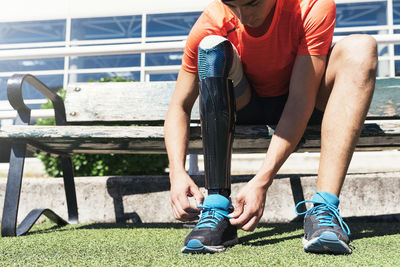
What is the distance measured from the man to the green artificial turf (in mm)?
71

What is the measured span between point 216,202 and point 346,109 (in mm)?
496

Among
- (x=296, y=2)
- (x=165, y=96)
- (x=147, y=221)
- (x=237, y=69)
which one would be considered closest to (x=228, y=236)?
(x=237, y=69)

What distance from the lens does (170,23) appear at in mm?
10438

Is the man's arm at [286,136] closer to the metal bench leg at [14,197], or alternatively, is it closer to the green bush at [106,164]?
the metal bench leg at [14,197]

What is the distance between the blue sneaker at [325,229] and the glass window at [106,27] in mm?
10235

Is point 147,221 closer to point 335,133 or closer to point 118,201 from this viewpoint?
point 118,201

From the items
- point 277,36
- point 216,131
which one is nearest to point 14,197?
point 216,131

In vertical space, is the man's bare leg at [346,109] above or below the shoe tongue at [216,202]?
above

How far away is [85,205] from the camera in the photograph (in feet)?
6.90

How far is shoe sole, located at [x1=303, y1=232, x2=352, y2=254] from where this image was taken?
1034 millimetres

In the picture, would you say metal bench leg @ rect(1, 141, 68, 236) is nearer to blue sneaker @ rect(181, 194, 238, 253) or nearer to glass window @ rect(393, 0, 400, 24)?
blue sneaker @ rect(181, 194, 238, 253)

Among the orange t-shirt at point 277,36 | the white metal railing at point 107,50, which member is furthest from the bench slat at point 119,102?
the orange t-shirt at point 277,36

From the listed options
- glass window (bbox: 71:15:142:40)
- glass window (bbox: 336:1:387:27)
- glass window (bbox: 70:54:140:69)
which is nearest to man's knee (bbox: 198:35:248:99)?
glass window (bbox: 336:1:387:27)

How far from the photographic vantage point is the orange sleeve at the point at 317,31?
4.20 ft
